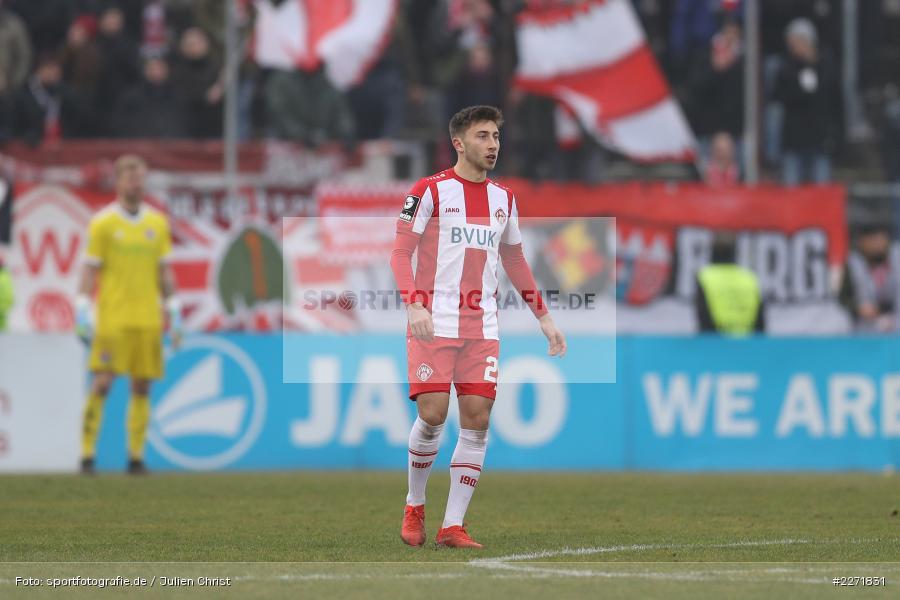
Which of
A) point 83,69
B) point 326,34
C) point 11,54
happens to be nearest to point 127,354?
point 326,34

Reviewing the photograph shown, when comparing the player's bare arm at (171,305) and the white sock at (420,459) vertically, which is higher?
the player's bare arm at (171,305)

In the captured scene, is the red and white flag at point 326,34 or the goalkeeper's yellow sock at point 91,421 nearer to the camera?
the goalkeeper's yellow sock at point 91,421

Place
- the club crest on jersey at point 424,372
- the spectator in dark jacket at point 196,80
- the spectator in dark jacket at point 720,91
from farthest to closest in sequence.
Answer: the spectator in dark jacket at point 720,91
the spectator in dark jacket at point 196,80
the club crest on jersey at point 424,372

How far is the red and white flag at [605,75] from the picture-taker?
20.0 metres

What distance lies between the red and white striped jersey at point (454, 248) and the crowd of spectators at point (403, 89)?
1053 cm

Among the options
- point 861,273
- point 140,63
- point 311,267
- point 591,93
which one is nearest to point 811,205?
point 861,273

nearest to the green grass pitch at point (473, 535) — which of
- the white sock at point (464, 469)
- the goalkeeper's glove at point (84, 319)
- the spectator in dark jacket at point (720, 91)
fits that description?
the white sock at point (464, 469)

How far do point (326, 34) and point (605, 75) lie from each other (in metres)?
3.11

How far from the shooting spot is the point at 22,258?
19.1 meters

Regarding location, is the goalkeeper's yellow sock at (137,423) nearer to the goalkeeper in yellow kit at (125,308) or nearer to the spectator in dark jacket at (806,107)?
the goalkeeper in yellow kit at (125,308)

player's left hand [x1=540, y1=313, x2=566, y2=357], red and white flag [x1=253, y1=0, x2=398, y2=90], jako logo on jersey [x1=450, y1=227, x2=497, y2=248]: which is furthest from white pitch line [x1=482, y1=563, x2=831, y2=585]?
red and white flag [x1=253, y1=0, x2=398, y2=90]

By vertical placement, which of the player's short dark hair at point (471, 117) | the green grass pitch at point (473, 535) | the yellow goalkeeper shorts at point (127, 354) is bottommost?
the green grass pitch at point (473, 535)

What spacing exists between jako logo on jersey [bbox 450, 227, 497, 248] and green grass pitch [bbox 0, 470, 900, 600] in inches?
61.9

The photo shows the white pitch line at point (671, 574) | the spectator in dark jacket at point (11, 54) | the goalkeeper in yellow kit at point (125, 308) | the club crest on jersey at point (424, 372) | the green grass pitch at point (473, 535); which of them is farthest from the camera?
the spectator in dark jacket at point (11, 54)
